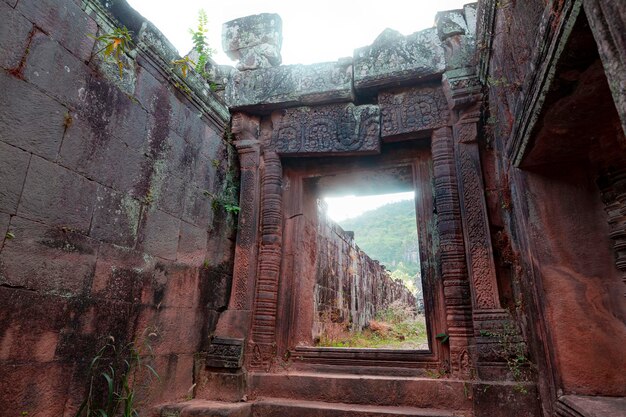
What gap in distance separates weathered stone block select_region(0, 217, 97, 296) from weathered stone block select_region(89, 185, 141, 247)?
129mm

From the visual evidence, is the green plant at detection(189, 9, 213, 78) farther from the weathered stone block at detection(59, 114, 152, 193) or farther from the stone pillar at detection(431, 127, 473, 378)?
the stone pillar at detection(431, 127, 473, 378)

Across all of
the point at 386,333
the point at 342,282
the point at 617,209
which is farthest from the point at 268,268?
the point at 386,333

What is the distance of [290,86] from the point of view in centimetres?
443

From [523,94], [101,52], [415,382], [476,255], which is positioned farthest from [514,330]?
[101,52]

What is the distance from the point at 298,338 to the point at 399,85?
9.94 feet

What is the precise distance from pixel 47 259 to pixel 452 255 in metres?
3.23

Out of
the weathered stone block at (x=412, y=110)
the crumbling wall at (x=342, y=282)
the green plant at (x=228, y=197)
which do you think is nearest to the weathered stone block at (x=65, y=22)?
the green plant at (x=228, y=197)

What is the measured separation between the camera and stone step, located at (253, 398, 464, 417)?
3.10 meters

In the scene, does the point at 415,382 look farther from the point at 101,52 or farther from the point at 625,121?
the point at 101,52

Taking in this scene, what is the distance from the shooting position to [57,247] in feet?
7.62

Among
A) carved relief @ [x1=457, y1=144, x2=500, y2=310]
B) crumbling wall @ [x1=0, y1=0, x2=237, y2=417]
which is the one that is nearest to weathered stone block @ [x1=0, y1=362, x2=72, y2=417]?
crumbling wall @ [x1=0, y1=0, x2=237, y2=417]

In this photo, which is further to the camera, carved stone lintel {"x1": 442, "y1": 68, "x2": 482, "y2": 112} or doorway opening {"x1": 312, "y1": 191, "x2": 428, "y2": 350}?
doorway opening {"x1": 312, "y1": 191, "x2": 428, "y2": 350}

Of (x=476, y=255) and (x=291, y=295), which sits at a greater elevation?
(x=476, y=255)

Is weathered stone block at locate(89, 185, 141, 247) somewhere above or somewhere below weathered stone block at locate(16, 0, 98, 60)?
below
